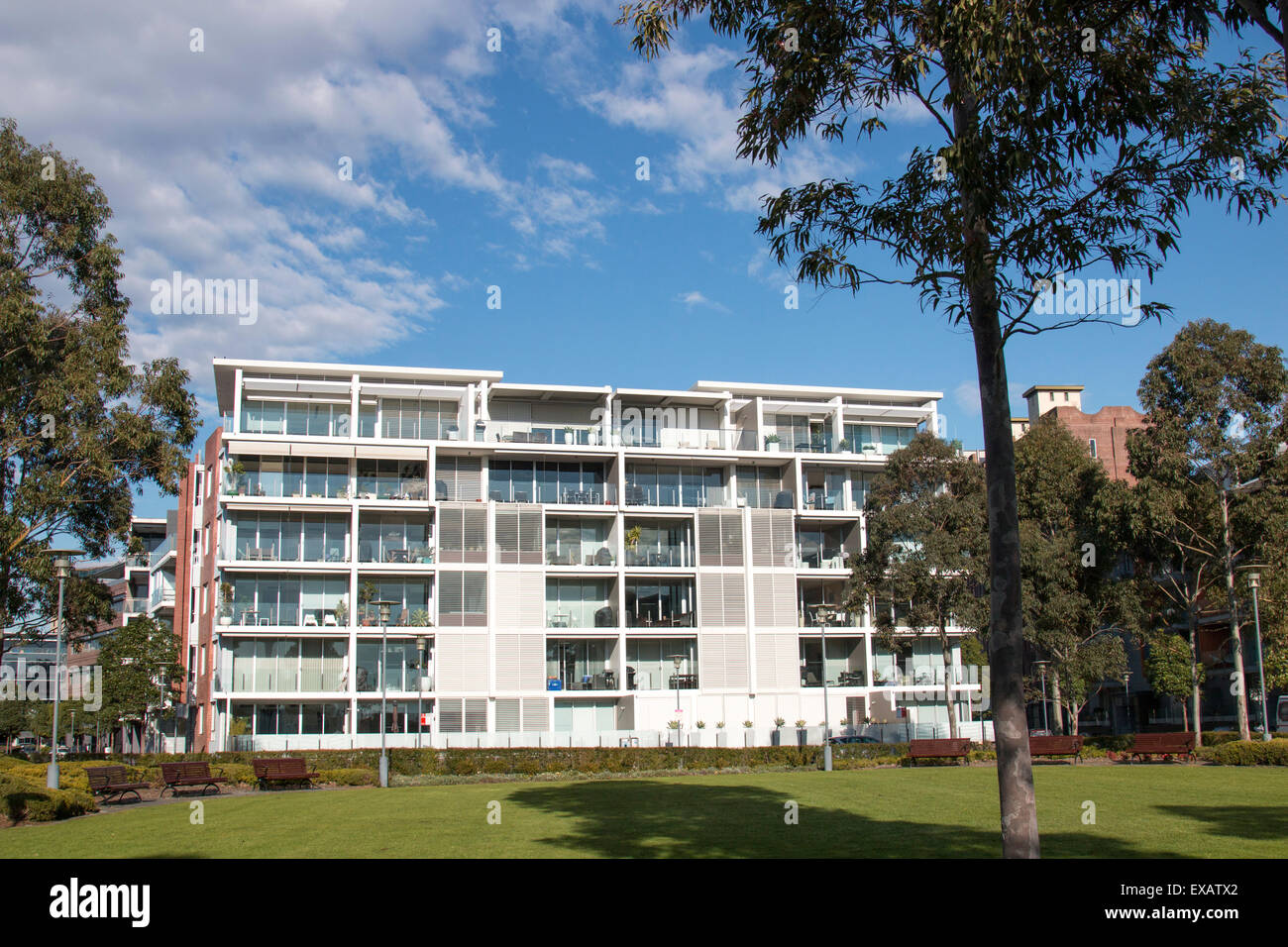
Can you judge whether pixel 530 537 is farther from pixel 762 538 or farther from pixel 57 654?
pixel 57 654

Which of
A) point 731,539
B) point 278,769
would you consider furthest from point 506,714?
point 278,769

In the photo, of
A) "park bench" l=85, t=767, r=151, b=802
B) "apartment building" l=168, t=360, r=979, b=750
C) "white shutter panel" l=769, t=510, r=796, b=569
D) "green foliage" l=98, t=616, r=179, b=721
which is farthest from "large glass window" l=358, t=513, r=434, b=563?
"park bench" l=85, t=767, r=151, b=802

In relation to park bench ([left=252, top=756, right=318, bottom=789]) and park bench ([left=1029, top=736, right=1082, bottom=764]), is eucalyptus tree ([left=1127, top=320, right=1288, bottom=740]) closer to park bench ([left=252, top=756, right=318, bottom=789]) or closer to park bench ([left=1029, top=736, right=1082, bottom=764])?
park bench ([left=1029, top=736, right=1082, bottom=764])

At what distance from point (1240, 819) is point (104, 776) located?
2494cm

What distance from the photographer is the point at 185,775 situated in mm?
27812

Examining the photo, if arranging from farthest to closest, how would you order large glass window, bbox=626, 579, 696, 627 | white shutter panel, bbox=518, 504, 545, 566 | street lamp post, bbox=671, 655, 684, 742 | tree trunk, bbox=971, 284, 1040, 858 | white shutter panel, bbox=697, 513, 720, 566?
white shutter panel, bbox=697, 513, 720, 566, large glass window, bbox=626, 579, 696, 627, white shutter panel, bbox=518, 504, 545, 566, street lamp post, bbox=671, 655, 684, 742, tree trunk, bbox=971, 284, 1040, 858

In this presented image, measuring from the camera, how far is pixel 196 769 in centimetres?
2803

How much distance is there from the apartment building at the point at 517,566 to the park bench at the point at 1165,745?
47.7 feet

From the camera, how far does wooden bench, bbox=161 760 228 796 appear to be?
27484 millimetres

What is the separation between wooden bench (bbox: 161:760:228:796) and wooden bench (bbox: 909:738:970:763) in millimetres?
23198

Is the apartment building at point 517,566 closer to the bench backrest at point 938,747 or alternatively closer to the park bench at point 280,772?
the bench backrest at point 938,747

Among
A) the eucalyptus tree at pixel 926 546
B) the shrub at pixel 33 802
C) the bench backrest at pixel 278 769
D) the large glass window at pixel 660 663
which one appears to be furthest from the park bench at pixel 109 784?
the eucalyptus tree at pixel 926 546
